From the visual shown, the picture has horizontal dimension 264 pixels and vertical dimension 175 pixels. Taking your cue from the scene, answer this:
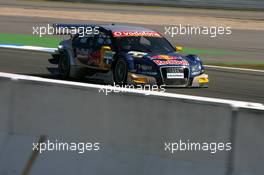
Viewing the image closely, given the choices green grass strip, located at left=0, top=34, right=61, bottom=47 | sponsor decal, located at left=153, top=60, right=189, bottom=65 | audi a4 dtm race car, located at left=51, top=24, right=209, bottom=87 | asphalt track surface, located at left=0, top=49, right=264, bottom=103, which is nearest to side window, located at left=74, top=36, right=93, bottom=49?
audi a4 dtm race car, located at left=51, top=24, right=209, bottom=87

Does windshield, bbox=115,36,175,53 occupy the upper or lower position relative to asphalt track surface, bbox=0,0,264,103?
upper

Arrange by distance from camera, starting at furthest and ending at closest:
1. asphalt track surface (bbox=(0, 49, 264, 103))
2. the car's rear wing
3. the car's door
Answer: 1. the car's rear wing
2. the car's door
3. asphalt track surface (bbox=(0, 49, 264, 103))

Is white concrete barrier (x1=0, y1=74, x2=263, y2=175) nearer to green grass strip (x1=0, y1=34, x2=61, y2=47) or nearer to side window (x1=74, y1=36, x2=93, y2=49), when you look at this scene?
side window (x1=74, y1=36, x2=93, y2=49)

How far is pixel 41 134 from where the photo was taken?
5.84 meters

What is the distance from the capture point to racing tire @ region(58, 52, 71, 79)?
45.4 feet

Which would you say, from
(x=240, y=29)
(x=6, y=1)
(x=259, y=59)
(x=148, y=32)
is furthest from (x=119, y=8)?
(x=148, y=32)

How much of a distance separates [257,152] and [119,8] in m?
37.5

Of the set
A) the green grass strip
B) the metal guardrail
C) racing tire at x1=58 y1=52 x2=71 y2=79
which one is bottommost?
the metal guardrail

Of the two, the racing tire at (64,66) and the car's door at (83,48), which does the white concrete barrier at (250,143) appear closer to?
the car's door at (83,48)

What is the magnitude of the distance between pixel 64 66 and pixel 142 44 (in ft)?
7.25

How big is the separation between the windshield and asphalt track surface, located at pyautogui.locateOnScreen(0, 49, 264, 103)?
879mm

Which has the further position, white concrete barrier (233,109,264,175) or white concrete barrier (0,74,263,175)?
white concrete barrier (0,74,263,175)

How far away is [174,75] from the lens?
39.4 ft

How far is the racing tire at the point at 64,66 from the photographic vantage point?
45.4 ft
